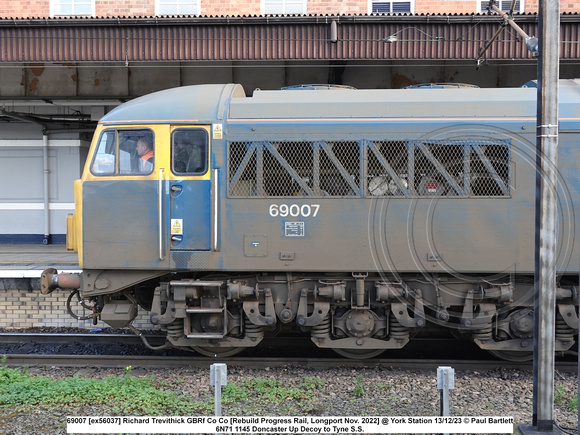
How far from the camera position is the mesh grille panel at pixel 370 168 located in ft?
21.9

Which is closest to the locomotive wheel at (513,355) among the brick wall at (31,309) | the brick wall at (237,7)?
the brick wall at (31,309)

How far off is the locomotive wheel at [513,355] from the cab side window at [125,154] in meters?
5.48

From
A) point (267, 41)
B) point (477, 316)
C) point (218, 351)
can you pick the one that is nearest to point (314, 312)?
point (218, 351)

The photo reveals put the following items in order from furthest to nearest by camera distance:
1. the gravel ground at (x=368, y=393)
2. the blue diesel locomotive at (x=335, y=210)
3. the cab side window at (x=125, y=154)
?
the cab side window at (x=125, y=154) < the blue diesel locomotive at (x=335, y=210) < the gravel ground at (x=368, y=393)

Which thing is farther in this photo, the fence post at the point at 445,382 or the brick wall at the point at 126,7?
the brick wall at the point at 126,7

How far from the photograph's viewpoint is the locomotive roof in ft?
22.0

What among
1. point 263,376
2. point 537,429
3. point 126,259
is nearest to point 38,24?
point 126,259

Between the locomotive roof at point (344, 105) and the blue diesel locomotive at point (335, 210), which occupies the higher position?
the locomotive roof at point (344, 105)

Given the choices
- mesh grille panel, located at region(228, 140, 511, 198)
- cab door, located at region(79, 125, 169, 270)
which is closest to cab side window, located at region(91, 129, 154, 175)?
cab door, located at region(79, 125, 169, 270)

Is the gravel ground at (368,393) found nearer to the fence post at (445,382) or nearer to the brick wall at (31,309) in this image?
the fence post at (445,382)

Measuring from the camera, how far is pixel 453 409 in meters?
5.64

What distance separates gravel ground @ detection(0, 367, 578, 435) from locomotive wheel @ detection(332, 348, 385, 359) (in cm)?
30

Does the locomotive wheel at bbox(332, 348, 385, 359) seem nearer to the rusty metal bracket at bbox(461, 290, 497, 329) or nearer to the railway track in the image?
the railway track

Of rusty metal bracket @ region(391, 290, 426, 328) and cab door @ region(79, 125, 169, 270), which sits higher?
cab door @ region(79, 125, 169, 270)
